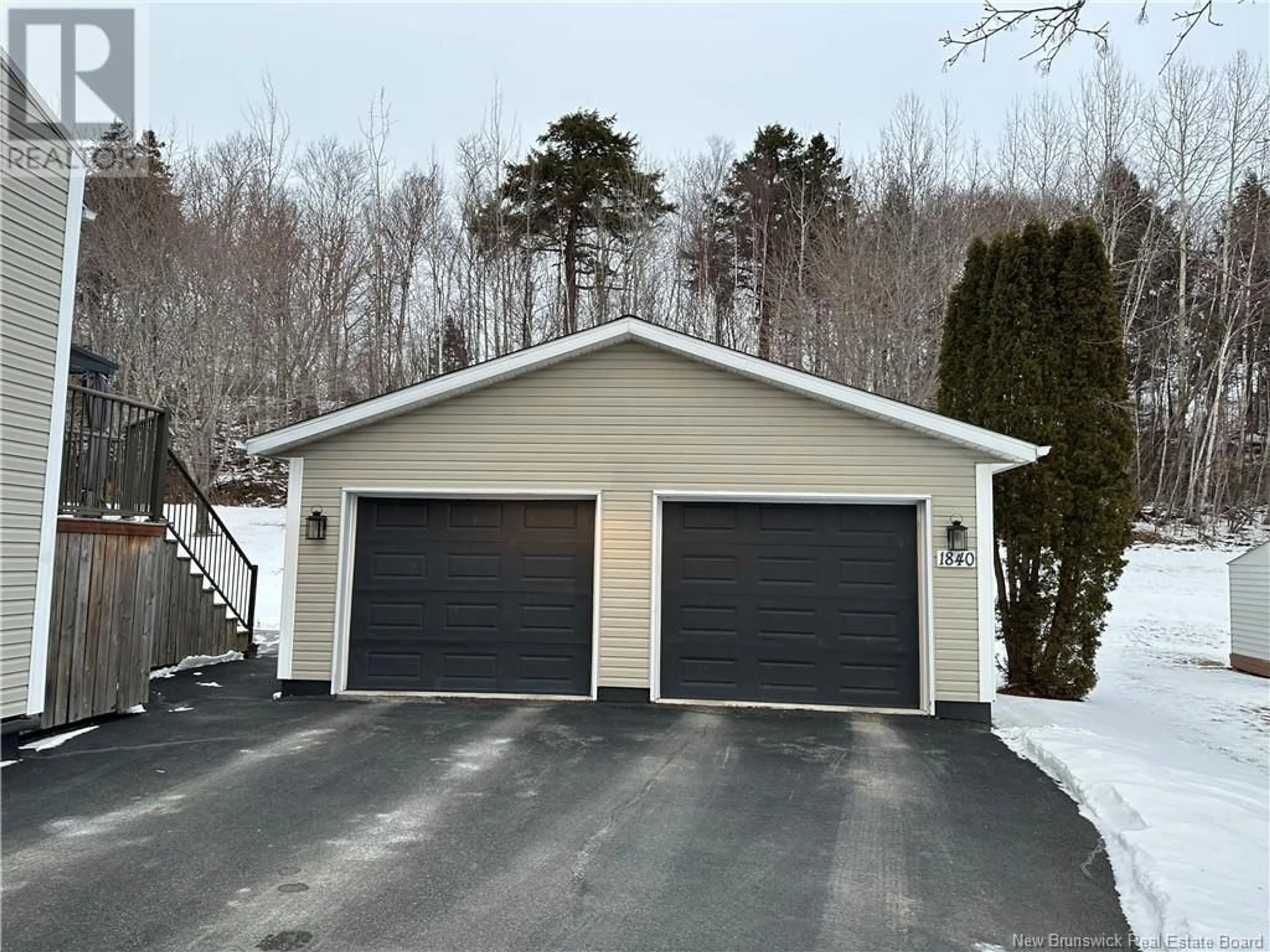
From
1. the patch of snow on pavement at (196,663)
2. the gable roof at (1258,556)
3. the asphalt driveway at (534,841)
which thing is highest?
the gable roof at (1258,556)

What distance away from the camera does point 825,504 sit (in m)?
7.97

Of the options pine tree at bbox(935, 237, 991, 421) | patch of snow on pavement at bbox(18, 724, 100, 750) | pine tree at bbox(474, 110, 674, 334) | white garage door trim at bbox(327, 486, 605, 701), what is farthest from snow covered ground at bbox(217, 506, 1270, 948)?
pine tree at bbox(474, 110, 674, 334)

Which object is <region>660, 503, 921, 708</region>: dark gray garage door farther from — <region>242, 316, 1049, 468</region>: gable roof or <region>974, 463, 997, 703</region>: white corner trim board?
<region>242, 316, 1049, 468</region>: gable roof

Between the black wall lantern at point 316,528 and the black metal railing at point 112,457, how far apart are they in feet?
4.27

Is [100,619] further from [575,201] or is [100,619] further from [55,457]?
[575,201]

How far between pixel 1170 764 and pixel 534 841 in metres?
4.71

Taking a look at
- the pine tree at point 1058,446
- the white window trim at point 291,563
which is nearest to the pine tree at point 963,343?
the pine tree at point 1058,446

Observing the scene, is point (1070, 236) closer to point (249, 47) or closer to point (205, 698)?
point (205, 698)

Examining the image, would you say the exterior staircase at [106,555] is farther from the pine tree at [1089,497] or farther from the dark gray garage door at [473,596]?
the pine tree at [1089,497]

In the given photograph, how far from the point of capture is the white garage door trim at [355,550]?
7.96 m

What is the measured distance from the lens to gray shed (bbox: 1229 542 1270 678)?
11.7 m

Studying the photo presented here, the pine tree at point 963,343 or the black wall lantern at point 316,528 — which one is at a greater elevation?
the pine tree at point 963,343

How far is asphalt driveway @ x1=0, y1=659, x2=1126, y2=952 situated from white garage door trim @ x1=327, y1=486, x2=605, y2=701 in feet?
3.85

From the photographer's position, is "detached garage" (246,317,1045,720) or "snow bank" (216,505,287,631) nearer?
"detached garage" (246,317,1045,720)
